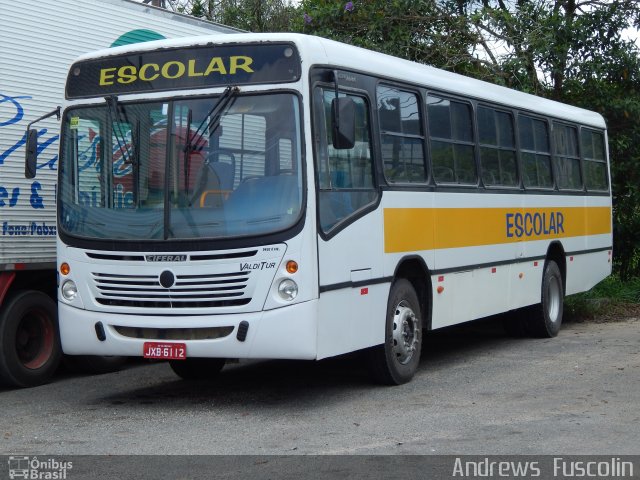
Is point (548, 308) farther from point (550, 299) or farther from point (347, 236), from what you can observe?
point (347, 236)

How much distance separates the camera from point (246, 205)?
28.7 feet

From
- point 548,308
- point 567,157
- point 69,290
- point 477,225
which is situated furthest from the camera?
point 567,157

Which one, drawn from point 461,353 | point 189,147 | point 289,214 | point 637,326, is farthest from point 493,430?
point 637,326

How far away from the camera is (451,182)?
11.4 meters

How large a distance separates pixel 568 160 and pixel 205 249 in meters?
8.00

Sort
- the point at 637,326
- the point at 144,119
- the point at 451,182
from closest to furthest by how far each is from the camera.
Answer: the point at 144,119 → the point at 451,182 → the point at 637,326

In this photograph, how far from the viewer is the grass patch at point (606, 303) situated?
Answer: 54.3ft

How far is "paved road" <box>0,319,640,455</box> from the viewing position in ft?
24.9

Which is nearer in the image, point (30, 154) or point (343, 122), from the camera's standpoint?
point (343, 122)

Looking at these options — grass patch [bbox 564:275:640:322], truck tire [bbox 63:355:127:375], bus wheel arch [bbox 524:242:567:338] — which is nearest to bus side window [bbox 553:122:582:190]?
bus wheel arch [bbox 524:242:567:338]

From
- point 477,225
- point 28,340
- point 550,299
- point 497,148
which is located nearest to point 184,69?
point 28,340

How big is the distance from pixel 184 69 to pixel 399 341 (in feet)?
10.1

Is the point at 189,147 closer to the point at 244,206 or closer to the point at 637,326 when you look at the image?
the point at 244,206

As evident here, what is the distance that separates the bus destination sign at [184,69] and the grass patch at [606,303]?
8.86 meters
